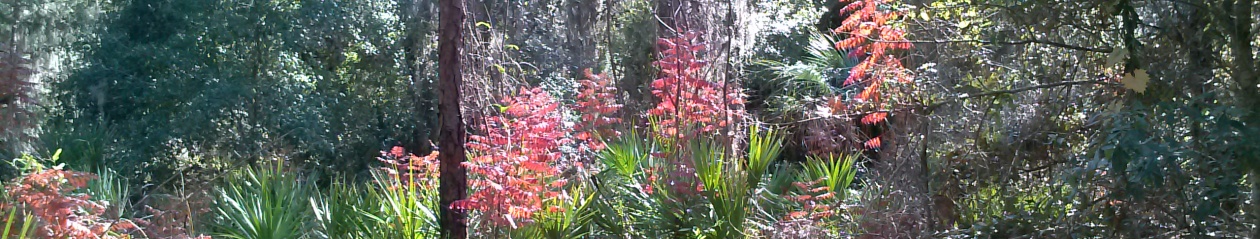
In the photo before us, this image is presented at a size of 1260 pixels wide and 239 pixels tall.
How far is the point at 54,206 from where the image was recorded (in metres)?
5.41

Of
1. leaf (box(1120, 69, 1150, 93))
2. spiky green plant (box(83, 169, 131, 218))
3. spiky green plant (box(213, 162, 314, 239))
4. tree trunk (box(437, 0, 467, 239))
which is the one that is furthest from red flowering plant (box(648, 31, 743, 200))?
leaf (box(1120, 69, 1150, 93))

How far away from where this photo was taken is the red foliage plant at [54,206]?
210 inches

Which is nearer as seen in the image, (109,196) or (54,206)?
(54,206)

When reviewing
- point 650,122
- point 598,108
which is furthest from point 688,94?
point 598,108

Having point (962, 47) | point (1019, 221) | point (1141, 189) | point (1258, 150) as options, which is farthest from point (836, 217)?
point (1258, 150)

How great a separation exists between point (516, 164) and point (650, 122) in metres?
1.41

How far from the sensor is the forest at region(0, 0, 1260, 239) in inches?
115

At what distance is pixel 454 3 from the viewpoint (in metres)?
5.82

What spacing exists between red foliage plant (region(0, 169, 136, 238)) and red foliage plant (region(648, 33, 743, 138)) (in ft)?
10.1

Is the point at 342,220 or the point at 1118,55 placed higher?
the point at 1118,55

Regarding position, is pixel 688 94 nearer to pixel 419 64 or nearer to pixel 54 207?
pixel 54 207

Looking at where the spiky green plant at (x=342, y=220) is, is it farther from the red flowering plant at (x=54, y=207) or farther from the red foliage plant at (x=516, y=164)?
the red flowering plant at (x=54, y=207)

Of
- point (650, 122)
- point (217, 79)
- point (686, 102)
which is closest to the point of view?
A: point (686, 102)

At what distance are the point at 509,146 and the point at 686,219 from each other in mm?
1065
